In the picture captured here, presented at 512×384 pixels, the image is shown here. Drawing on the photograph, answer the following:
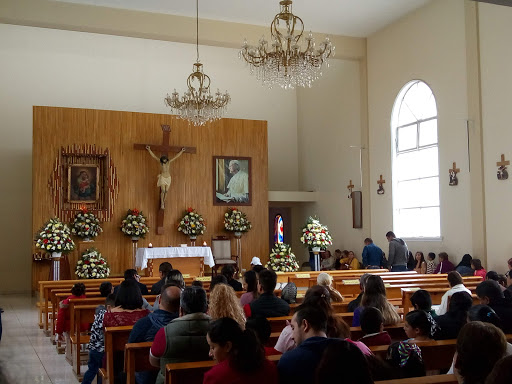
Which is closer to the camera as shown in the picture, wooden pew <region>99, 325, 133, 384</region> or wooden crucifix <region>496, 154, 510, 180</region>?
wooden pew <region>99, 325, 133, 384</region>

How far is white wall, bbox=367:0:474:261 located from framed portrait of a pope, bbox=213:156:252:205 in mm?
3547

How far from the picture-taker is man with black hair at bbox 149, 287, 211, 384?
380 centimetres

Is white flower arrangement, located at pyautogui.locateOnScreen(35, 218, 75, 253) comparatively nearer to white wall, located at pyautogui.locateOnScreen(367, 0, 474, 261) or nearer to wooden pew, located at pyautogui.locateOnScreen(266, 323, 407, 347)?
white wall, located at pyautogui.locateOnScreen(367, 0, 474, 261)

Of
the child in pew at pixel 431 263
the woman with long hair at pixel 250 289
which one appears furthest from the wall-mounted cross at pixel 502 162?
the woman with long hair at pixel 250 289

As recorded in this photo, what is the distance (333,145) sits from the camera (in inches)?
706

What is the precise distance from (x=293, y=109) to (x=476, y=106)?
846 cm

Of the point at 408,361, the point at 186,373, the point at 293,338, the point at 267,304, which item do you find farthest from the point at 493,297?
the point at 186,373

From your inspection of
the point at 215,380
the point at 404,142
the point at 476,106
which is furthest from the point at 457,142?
the point at 215,380

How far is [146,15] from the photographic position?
1420cm

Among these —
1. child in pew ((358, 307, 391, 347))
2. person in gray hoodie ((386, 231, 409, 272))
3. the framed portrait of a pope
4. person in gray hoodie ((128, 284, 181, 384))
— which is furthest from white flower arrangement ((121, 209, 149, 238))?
child in pew ((358, 307, 391, 347))

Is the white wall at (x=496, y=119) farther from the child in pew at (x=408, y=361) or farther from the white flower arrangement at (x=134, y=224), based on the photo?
the child in pew at (x=408, y=361)

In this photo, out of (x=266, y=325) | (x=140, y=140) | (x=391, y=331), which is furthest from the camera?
(x=140, y=140)

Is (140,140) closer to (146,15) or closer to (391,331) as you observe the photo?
(146,15)

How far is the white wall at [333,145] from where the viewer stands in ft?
55.4
